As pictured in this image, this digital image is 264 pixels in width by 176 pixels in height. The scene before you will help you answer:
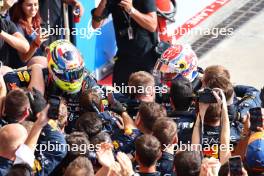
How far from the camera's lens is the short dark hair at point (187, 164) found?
779cm

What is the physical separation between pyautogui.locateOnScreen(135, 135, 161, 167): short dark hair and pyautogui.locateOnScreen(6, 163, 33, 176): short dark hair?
0.99 m

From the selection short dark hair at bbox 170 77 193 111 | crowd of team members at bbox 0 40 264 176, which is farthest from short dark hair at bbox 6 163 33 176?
short dark hair at bbox 170 77 193 111

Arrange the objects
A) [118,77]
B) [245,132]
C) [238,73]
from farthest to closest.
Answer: [238,73] → [118,77] → [245,132]

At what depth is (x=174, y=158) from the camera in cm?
801

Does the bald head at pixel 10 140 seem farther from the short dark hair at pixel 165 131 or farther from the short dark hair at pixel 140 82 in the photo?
the short dark hair at pixel 140 82

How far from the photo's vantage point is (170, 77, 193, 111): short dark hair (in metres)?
9.28

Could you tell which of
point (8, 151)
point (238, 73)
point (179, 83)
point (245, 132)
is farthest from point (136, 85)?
point (238, 73)

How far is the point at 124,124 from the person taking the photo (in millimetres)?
9000

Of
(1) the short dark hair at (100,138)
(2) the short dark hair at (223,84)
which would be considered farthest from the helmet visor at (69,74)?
(2) the short dark hair at (223,84)

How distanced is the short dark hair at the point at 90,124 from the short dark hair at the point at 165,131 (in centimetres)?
50

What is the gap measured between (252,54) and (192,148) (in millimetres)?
5242

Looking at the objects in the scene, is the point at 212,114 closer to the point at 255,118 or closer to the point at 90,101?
the point at 255,118

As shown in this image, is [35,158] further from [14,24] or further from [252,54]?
[252,54]

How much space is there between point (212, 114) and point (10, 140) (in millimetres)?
1944
